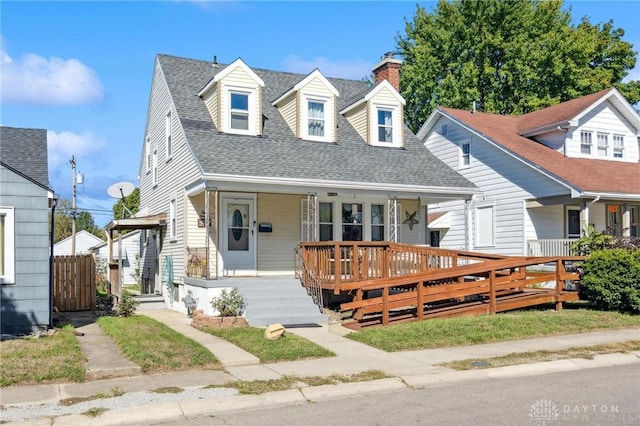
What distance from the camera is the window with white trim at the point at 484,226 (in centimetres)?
2473

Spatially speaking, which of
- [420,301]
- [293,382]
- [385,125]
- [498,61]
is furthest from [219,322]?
[498,61]

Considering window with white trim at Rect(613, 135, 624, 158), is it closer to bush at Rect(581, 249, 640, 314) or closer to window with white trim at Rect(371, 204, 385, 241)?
window with white trim at Rect(371, 204, 385, 241)

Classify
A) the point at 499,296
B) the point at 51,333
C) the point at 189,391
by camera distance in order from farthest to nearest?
the point at 499,296 < the point at 51,333 < the point at 189,391

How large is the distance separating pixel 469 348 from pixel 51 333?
7.98 metres

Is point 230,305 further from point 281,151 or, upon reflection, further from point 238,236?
point 281,151

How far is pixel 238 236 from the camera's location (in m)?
18.0

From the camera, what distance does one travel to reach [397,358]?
10.4 m

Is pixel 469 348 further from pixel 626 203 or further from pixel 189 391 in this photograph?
pixel 626 203

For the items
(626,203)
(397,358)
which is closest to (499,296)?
(397,358)

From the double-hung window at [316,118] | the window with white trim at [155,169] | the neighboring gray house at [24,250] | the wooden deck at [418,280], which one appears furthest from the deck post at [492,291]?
the window with white trim at [155,169]

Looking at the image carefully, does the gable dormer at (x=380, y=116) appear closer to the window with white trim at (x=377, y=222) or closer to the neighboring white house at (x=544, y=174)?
the window with white trim at (x=377, y=222)

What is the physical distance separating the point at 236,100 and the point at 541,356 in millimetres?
11869

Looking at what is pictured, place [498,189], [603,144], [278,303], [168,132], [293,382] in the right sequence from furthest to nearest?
[603,144]
[498,189]
[168,132]
[278,303]
[293,382]

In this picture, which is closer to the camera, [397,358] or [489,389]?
[489,389]
